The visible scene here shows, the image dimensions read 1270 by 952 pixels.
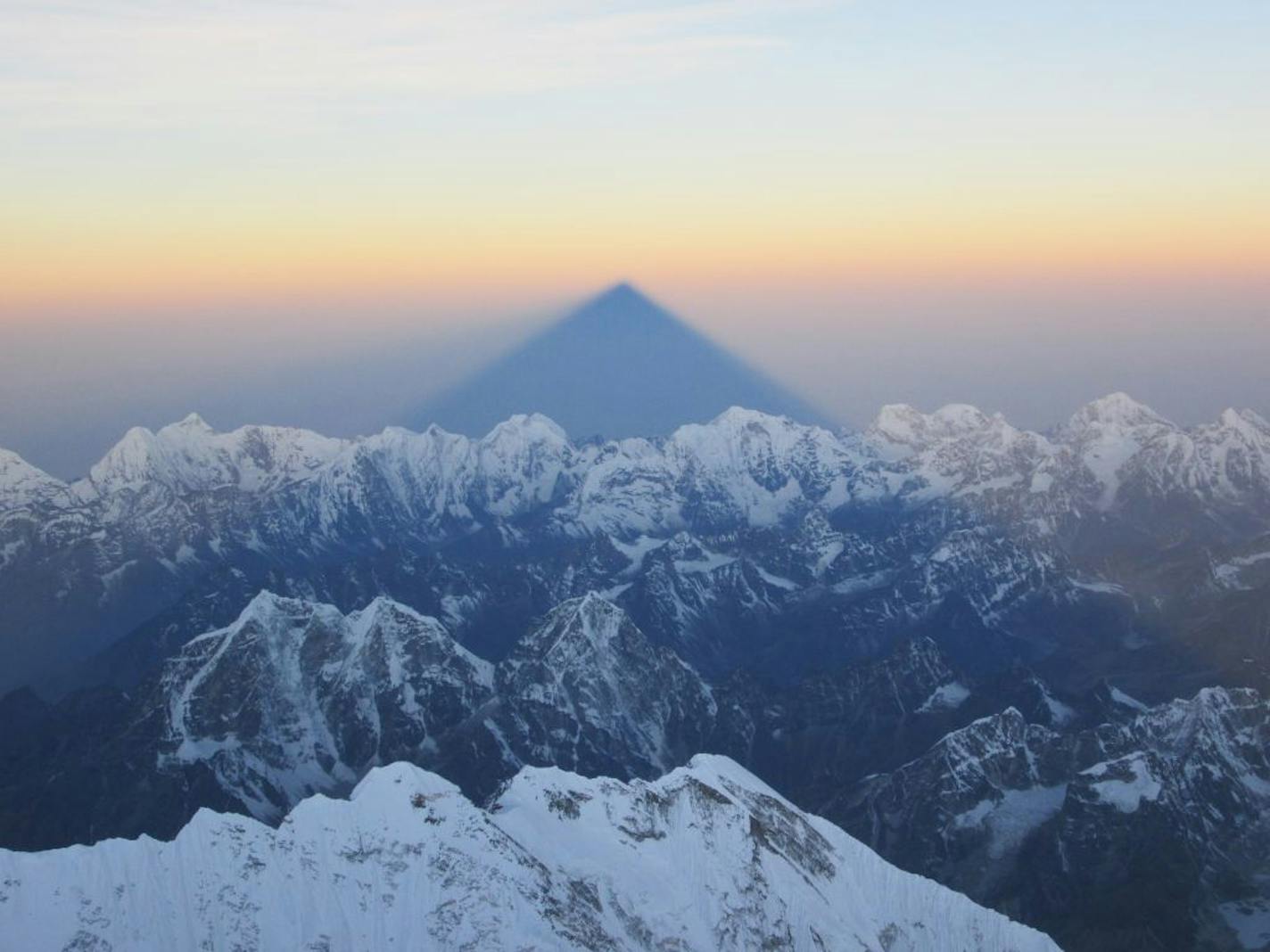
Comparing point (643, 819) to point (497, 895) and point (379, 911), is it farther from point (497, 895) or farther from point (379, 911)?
point (379, 911)

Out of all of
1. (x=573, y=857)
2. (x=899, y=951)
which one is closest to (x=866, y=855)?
(x=899, y=951)

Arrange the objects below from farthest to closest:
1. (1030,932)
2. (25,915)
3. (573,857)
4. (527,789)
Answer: (1030,932) → (527,789) → (573,857) → (25,915)

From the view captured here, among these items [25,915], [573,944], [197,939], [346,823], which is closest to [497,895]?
[573,944]

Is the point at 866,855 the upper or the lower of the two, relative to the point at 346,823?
lower

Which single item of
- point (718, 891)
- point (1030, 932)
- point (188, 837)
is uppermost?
point (188, 837)

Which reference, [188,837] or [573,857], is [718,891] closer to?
[573,857]

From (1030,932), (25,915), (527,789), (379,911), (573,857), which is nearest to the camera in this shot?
(25,915)

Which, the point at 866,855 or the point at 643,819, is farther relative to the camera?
the point at 866,855
